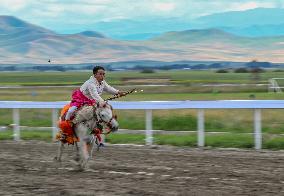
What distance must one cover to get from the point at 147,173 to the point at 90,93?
1765 mm

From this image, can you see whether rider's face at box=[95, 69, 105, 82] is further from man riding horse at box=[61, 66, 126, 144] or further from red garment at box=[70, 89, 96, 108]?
red garment at box=[70, 89, 96, 108]

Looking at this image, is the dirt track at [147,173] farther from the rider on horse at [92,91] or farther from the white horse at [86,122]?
the rider on horse at [92,91]

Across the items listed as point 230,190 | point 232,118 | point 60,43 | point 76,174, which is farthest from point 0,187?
point 60,43

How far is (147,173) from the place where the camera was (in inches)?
456

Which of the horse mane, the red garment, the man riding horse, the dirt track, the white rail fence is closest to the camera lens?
the dirt track

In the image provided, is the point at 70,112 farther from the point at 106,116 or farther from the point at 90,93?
the point at 106,116

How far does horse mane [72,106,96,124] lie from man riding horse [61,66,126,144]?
0.10 meters

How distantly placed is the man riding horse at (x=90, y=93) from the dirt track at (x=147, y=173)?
1024 millimetres

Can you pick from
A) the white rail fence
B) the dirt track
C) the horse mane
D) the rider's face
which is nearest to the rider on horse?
the rider's face

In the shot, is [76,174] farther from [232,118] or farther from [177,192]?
[232,118]

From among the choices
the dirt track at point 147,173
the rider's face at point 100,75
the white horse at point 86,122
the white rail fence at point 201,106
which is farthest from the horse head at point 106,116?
the white rail fence at point 201,106

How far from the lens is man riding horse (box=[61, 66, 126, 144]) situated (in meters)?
12.0

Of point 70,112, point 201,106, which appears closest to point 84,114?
point 70,112

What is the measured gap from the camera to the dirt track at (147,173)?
383 inches
